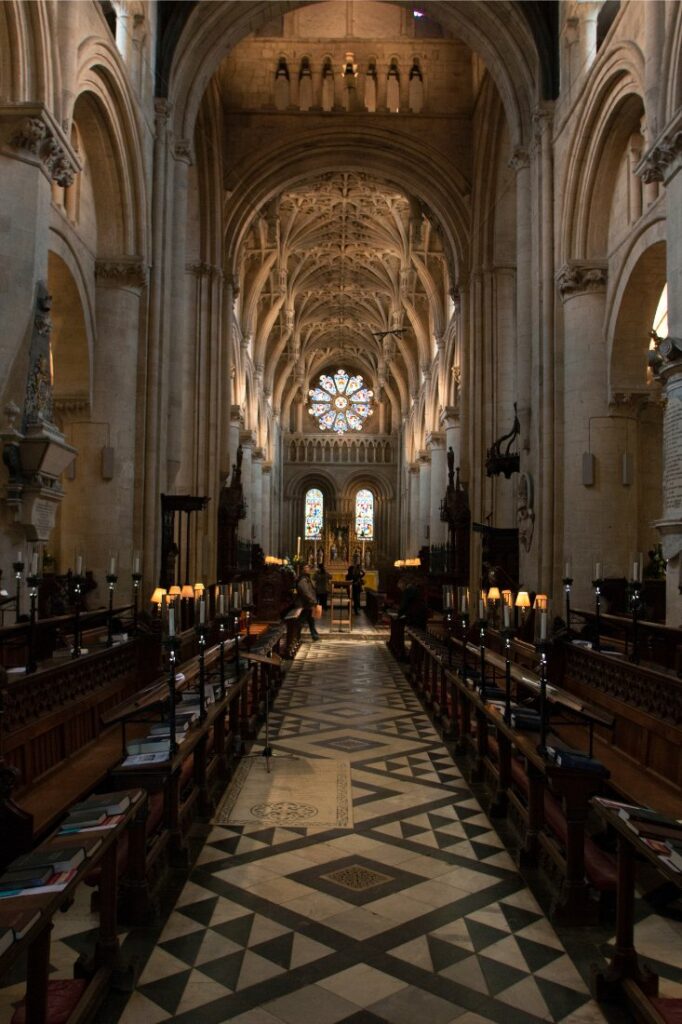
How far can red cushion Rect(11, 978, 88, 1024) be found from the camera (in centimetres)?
308

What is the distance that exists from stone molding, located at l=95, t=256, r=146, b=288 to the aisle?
9.50 meters

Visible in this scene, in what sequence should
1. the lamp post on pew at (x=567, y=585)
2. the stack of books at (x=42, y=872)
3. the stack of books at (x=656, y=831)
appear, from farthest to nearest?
the lamp post on pew at (x=567, y=585) < the stack of books at (x=656, y=831) < the stack of books at (x=42, y=872)

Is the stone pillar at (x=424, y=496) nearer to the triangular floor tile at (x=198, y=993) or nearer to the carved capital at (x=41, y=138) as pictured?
the carved capital at (x=41, y=138)

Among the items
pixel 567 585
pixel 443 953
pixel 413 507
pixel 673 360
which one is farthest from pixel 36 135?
pixel 413 507

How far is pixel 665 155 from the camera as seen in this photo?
8555 millimetres

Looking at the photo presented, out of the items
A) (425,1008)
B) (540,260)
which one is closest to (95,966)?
(425,1008)

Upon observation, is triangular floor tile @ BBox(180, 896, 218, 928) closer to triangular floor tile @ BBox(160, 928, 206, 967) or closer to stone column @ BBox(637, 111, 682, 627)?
triangular floor tile @ BBox(160, 928, 206, 967)

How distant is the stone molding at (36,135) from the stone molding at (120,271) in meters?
4.06

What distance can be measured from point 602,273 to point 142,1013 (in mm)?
12251

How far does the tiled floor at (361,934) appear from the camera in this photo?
3.47 meters

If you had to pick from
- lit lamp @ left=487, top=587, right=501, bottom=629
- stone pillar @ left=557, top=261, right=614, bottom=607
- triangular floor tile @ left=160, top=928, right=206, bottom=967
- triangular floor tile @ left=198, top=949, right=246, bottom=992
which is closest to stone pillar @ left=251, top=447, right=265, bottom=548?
lit lamp @ left=487, top=587, right=501, bottom=629

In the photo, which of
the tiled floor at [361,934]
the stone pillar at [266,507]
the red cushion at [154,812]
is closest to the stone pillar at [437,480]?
Answer: the stone pillar at [266,507]

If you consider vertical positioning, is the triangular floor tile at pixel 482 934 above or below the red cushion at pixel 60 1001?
below

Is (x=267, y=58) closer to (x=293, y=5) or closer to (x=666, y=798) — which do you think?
(x=293, y=5)
